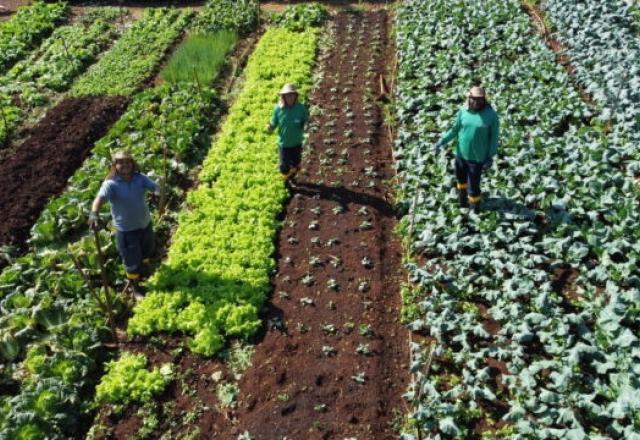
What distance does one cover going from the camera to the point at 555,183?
9.62 meters

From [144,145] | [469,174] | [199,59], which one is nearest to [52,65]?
[199,59]

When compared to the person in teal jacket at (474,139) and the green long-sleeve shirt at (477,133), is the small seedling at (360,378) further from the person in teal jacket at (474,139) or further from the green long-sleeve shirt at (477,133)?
the green long-sleeve shirt at (477,133)

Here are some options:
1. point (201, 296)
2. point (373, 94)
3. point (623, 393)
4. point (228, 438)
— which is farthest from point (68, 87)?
point (623, 393)

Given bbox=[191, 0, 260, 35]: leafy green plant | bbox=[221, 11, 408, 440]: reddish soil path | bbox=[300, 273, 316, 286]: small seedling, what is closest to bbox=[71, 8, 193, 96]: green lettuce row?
bbox=[191, 0, 260, 35]: leafy green plant

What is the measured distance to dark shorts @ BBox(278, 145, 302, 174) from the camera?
1025 cm

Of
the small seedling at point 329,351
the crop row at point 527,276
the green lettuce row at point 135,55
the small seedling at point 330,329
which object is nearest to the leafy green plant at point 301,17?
the green lettuce row at point 135,55

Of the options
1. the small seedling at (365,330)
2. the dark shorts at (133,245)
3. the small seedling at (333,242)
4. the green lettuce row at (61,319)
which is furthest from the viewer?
the small seedling at (333,242)

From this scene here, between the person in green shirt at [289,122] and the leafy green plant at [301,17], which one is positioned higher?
the person in green shirt at [289,122]

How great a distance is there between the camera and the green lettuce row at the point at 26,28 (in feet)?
54.4

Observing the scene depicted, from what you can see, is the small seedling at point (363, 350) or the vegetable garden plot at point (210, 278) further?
the small seedling at point (363, 350)

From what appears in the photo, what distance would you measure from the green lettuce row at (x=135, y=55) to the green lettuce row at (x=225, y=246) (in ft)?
10.8

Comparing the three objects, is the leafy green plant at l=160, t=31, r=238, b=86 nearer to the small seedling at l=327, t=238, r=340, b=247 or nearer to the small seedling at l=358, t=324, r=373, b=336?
the small seedling at l=327, t=238, r=340, b=247

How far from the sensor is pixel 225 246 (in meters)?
9.28

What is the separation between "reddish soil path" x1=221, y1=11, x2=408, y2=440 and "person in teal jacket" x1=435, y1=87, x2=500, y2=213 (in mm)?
1387
